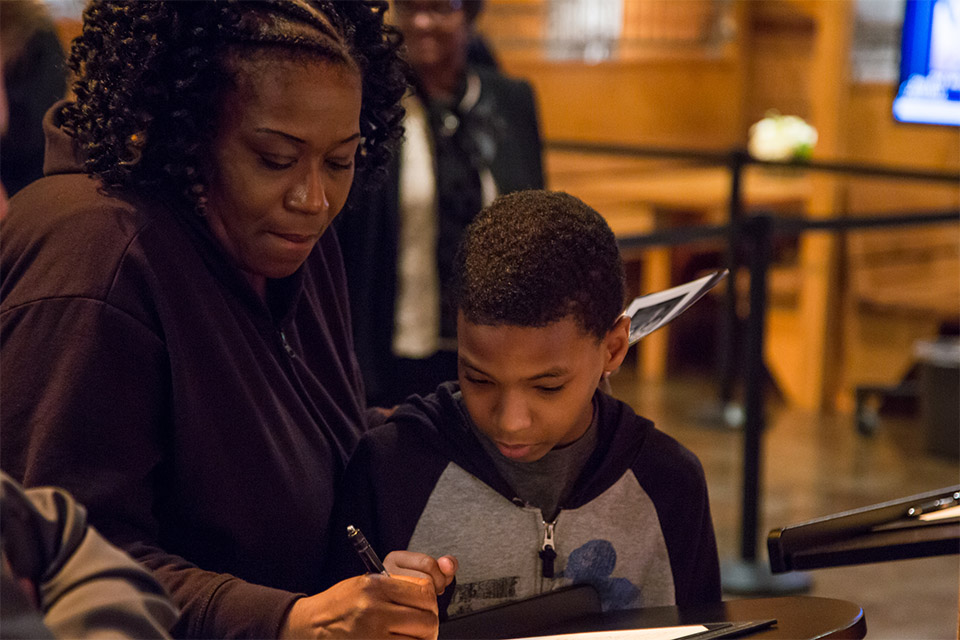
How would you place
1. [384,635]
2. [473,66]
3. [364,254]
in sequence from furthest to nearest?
[473,66] < [364,254] < [384,635]

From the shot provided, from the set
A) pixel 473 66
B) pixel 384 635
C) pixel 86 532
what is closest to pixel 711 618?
pixel 384 635

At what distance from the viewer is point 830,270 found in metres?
4.96

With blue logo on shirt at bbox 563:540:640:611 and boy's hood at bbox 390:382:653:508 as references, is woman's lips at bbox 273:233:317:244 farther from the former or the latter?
blue logo on shirt at bbox 563:540:640:611

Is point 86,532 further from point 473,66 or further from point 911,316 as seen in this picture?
point 911,316

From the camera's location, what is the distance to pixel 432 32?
2.45 m

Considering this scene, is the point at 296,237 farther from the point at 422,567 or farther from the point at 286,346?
the point at 422,567

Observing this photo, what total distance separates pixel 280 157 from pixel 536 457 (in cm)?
38

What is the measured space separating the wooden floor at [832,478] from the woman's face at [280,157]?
160 cm

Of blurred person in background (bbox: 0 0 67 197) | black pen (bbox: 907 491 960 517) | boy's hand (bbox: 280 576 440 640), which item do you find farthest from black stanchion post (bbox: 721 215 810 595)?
boy's hand (bbox: 280 576 440 640)

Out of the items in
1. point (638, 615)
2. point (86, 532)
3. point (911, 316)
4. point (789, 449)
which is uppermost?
point (86, 532)

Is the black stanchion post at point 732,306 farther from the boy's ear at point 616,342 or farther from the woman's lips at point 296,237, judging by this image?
the woman's lips at point 296,237

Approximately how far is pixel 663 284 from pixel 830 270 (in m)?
0.74

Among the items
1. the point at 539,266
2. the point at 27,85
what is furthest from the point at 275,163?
the point at 27,85

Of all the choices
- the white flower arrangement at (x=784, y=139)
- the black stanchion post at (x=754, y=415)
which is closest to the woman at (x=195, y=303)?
the black stanchion post at (x=754, y=415)
